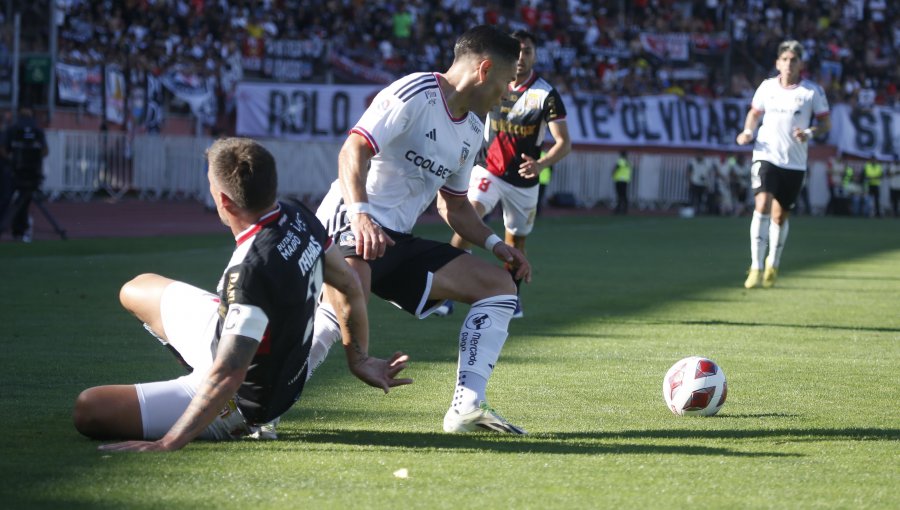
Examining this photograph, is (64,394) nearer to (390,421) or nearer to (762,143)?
(390,421)

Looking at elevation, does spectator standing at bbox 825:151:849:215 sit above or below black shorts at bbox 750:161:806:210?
below

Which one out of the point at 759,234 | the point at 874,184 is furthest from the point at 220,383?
the point at 874,184

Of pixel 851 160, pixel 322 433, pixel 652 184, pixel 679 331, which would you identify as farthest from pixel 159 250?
pixel 851 160

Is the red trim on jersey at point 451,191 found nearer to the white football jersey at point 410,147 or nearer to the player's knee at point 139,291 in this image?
the white football jersey at point 410,147

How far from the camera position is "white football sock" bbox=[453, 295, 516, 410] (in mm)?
5961

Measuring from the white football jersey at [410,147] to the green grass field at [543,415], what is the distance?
101 centimetres

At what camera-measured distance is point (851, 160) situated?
39.2 meters

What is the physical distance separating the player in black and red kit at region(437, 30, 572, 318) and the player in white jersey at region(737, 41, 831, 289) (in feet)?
11.4

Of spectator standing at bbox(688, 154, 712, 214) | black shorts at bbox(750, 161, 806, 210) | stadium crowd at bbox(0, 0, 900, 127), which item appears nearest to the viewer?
black shorts at bbox(750, 161, 806, 210)

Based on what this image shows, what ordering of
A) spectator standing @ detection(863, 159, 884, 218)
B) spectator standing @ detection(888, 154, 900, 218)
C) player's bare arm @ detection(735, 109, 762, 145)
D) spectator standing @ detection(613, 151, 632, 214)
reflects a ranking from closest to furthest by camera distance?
1. player's bare arm @ detection(735, 109, 762, 145)
2. spectator standing @ detection(613, 151, 632, 214)
3. spectator standing @ detection(863, 159, 884, 218)
4. spectator standing @ detection(888, 154, 900, 218)

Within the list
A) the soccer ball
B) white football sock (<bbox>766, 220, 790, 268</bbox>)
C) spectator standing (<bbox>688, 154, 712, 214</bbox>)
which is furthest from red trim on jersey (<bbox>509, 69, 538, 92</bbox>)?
spectator standing (<bbox>688, 154, 712, 214</bbox>)

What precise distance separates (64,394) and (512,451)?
2.50 metres

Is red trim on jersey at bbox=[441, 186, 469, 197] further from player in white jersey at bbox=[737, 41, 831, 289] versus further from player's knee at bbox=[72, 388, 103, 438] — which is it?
player in white jersey at bbox=[737, 41, 831, 289]

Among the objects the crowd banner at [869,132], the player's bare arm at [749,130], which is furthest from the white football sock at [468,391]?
the crowd banner at [869,132]
